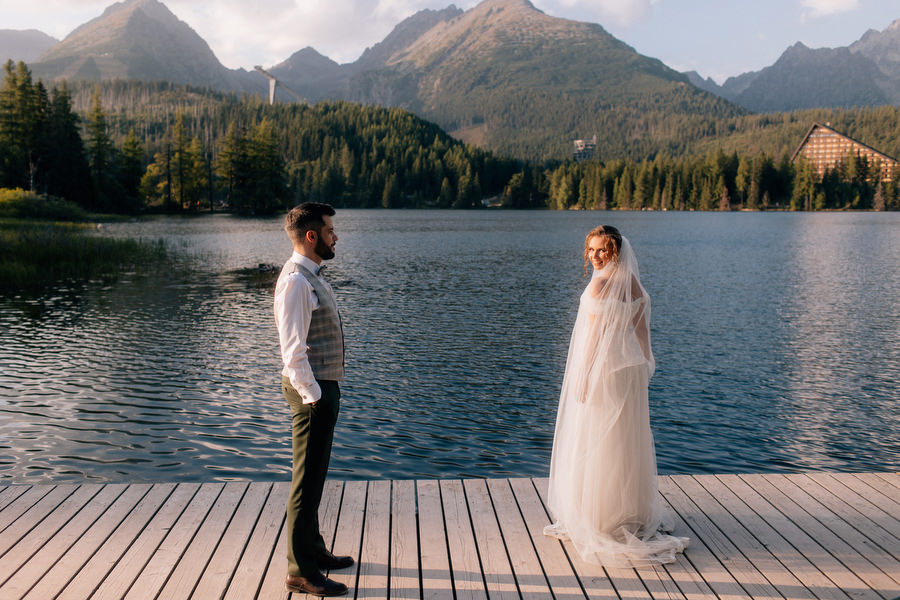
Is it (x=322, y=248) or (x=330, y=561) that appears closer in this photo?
(x=322, y=248)

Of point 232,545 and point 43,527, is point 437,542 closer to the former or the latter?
point 232,545

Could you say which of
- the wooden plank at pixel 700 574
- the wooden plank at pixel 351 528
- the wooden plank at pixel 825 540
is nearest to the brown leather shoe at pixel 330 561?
the wooden plank at pixel 351 528

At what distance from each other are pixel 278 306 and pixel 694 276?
3834 cm

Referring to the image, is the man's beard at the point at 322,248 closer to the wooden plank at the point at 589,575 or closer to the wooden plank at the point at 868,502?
the wooden plank at the point at 589,575

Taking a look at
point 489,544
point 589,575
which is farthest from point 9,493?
point 589,575

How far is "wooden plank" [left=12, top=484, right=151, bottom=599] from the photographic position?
520cm

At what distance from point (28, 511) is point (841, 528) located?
25.3 feet

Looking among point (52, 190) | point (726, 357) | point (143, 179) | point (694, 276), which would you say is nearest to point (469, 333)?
point (726, 357)

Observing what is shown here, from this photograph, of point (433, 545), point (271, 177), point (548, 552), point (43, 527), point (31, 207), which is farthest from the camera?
point (271, 177)

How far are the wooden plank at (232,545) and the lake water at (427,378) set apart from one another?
4.08m

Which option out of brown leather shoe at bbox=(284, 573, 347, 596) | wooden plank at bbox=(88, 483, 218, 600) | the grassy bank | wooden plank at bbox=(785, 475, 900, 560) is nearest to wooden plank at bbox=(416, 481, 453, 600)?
brown leather shoe at bbox=(284, 573, 347, 596)

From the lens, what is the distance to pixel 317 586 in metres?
5.16

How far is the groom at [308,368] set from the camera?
15.8ft

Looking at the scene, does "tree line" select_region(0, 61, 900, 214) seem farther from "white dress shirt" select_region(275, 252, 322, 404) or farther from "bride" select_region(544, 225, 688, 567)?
"bride" select_region(544, 225, 688, 567)
